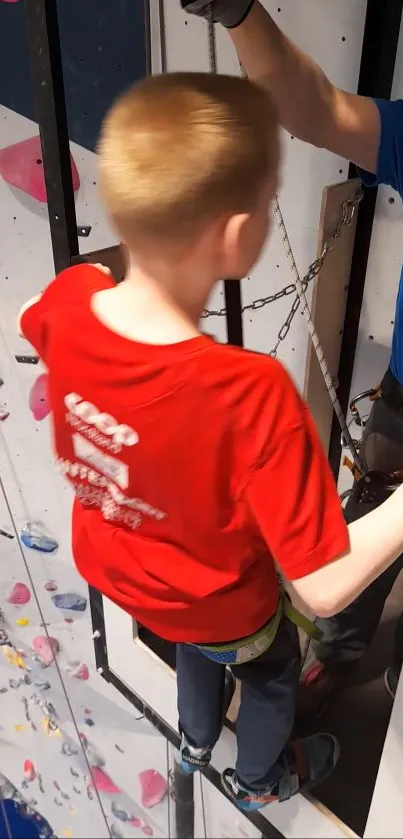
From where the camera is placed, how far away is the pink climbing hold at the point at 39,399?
54.0 inches

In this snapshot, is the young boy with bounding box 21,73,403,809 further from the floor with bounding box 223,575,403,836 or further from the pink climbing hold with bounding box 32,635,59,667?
the pink climbing hold with bounding box 32,635,59,667

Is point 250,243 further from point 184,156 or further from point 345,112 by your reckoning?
point 345,112

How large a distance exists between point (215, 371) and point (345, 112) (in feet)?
1.28

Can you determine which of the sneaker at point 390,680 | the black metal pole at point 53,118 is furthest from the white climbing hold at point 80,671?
the black metal pole at point 53,118

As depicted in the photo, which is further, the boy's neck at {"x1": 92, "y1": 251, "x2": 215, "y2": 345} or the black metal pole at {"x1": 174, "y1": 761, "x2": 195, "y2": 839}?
the black metal pole at {"x1": 174, "y1": 761, "x2": 195, "y2": 839}

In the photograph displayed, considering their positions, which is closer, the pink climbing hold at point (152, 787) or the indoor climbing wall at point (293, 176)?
the indoor climbing wall at point (293, 176)

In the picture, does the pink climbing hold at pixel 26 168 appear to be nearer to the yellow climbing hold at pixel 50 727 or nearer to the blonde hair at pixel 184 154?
the blonde hair at pixel 184 154

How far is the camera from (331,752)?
1.17 metres

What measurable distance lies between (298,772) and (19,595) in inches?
32.6

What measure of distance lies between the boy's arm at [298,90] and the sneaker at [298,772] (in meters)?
0.86

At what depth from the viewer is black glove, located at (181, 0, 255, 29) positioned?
614mm

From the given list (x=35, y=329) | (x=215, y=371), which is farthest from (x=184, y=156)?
(x=35, y=329)

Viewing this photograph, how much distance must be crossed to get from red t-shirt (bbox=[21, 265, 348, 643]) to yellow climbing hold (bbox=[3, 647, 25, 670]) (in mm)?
1125

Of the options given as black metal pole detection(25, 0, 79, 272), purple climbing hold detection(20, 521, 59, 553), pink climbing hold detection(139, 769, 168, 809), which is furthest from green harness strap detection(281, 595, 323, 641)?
pink climbing hold detection(139, 769, 168, 809)
